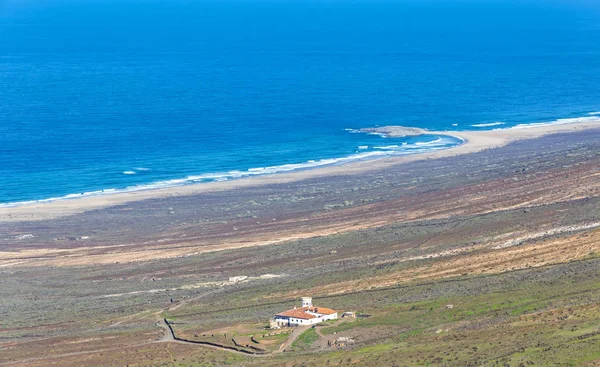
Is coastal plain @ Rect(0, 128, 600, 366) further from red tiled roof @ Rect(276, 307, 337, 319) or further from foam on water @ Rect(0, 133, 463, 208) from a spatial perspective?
foam on water @ Rect(0, 133, 463, 208)

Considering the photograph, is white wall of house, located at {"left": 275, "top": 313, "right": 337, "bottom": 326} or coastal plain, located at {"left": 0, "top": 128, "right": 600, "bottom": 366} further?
white wall of house, located at {"left": 275, "top": 313, "right": 337, "bottom": 326}

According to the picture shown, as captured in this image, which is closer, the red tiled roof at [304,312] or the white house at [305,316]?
the white house at [305,316]

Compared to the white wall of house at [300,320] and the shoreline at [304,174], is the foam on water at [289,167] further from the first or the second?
the white wall of house at [300,320]

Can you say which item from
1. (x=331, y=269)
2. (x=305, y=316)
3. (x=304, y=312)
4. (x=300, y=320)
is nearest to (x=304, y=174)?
(x=331, y=269)

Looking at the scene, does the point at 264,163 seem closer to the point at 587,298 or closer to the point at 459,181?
the point at 459,181

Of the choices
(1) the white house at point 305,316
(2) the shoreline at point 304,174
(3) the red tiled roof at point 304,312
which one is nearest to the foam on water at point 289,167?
(2) the shoreline at point 304,174

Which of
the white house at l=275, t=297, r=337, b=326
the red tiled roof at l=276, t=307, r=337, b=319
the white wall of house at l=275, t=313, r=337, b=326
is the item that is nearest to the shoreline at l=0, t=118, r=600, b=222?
the red tiled roof at l=276, t=307, r=337, b=319
